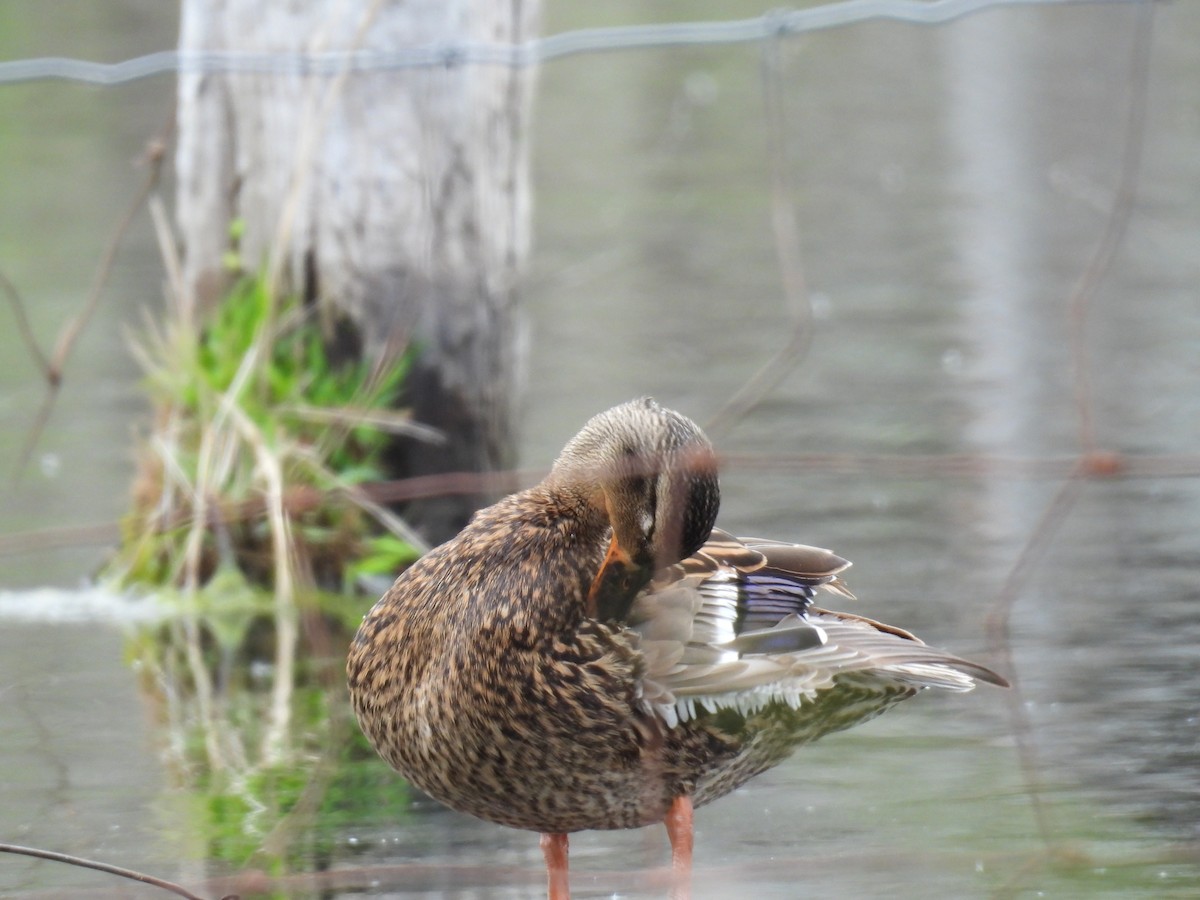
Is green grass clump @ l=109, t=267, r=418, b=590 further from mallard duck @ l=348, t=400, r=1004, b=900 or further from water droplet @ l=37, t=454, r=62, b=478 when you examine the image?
mallard duck @ l=348, t=400, r=1004, b=900

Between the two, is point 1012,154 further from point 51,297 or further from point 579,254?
point 51,297

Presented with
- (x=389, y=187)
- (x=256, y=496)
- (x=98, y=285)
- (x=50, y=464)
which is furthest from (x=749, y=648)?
(x=50, y=464)

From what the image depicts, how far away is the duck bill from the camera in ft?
11.1

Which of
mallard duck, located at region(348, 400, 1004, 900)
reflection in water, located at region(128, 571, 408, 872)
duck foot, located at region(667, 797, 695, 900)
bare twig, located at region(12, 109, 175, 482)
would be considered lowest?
reflection in water, located at region(128, 571, 408, 872)

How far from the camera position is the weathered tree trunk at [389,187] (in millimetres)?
5809

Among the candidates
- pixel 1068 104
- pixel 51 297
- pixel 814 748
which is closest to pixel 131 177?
pixel 51 297

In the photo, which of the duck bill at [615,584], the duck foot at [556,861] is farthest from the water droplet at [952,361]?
the duck bill at [615,584]

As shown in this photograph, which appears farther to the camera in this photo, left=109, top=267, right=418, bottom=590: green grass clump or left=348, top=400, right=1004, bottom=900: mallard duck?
left=109, top=267, right=418, bottom=590: green grass clump

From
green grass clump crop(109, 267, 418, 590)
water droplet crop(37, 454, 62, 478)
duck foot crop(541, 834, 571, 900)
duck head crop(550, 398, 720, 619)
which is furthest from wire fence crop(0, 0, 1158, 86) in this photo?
water droplet crop(37, 454, 62, 478)

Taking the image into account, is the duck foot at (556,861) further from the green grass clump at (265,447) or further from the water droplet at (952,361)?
the water droplet at (952,361)

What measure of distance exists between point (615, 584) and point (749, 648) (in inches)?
10.7

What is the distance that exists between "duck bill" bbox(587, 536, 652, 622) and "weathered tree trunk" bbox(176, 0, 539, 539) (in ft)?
8.34

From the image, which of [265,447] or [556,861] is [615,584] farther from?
[265,447]

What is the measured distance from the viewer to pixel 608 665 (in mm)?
3438
